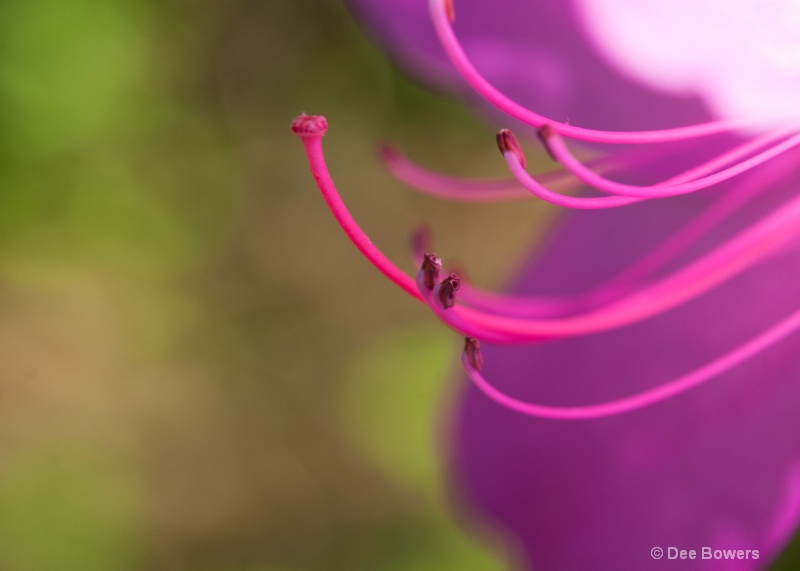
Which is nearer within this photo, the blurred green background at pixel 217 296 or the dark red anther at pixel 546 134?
the dark red anther at pixel 546 134

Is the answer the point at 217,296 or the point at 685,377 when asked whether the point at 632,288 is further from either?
the point at 217,296

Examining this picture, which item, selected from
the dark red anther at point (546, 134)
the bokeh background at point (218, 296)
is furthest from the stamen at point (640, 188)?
the bokeh background at point (218, 296)

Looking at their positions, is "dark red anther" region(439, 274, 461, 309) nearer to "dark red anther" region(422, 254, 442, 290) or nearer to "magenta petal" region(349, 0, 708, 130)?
"dark red anther" region(422, 254, 442, 290)

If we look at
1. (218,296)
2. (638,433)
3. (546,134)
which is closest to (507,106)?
(546,134)

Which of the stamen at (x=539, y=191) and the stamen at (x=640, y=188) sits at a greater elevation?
the stamen at (x=640, y=188)

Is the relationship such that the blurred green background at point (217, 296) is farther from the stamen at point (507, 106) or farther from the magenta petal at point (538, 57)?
the stamen at point (507, 106)

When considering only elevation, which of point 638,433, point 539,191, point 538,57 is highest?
point 538,57
